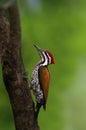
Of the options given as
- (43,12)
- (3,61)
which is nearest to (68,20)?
(43,12)

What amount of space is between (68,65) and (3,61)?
5.56 m

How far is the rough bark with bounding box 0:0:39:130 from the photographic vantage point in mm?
3469

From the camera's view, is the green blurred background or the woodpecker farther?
the green blurred background

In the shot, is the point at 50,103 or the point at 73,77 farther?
the point at 73,77

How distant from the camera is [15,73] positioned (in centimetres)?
369

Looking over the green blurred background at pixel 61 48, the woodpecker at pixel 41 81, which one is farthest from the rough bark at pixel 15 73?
the green blurred background at pixel 61 48

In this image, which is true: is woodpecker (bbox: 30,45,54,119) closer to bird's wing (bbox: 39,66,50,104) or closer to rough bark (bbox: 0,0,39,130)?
bird's wing (bbox: 39,66,50,104)

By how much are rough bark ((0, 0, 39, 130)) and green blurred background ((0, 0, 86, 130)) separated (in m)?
4.15

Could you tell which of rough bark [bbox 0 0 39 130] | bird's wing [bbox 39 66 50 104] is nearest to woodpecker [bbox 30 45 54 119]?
bird's wing [bbox 39 66 50 104]

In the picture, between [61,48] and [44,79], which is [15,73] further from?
[61,48]

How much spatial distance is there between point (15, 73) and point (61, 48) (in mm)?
5497

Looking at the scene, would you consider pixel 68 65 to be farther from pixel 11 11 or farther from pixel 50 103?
pixel 11 11

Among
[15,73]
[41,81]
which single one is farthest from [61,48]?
[15,73]

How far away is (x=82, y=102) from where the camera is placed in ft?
31.8
